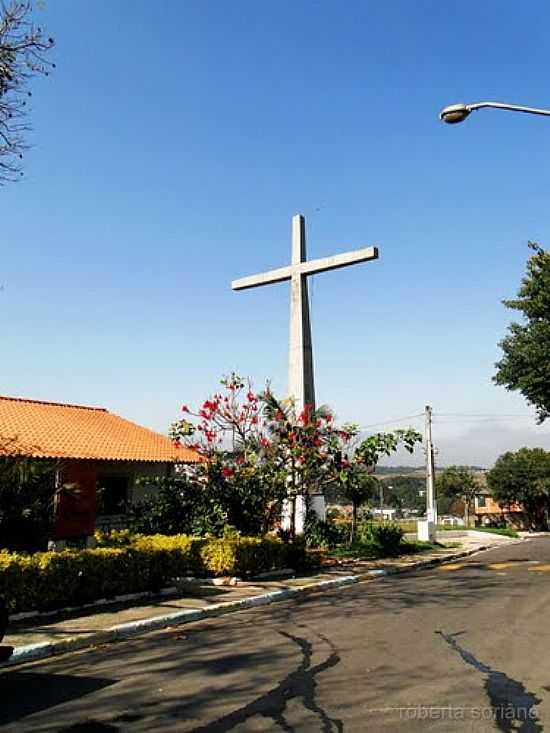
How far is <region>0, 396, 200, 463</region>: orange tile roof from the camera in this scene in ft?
60.8

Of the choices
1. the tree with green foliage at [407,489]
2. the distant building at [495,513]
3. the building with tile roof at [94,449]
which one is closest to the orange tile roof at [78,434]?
the building with tile roof at [94,449]

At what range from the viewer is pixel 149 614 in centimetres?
911

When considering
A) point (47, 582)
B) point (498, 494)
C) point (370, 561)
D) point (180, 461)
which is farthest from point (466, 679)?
point (498, 494)

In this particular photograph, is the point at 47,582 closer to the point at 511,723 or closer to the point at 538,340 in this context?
the point at 511,723

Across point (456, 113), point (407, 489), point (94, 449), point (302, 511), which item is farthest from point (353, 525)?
point (407, 489)

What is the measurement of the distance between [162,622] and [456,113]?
8.07 m

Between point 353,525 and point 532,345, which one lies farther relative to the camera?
point 532,345

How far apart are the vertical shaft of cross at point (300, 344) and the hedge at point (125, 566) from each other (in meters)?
5.91

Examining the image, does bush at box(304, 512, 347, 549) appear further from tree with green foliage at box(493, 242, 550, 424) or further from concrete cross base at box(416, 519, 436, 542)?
tree with green foliage at box(493, 242, 550, 424)

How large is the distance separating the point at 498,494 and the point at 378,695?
61611mm

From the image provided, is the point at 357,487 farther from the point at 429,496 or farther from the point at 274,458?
the point at 429,496

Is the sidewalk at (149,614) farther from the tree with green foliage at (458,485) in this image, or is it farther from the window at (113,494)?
the tree with green foliage at (458,485)

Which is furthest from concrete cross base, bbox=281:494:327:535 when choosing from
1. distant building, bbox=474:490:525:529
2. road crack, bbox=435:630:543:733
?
distant building, bbox=474:490:525:529

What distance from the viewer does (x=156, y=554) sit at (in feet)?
36.0
